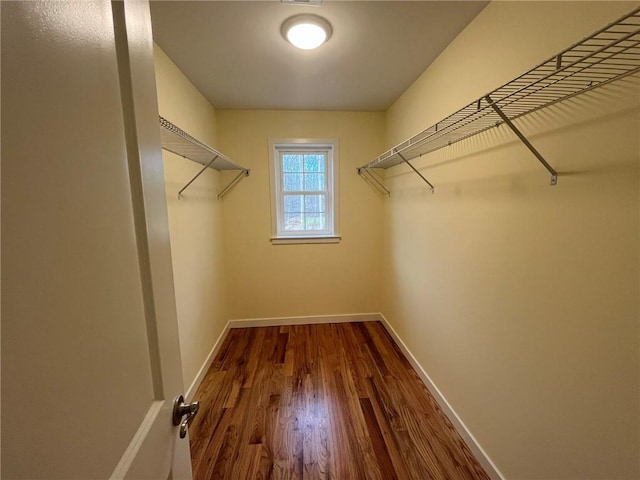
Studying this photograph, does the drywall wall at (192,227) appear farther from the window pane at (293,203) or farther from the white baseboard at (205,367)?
the window pane at (293,203)

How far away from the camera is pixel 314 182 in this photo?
3012 mm

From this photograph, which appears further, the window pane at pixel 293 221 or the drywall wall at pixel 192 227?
the window pane at pixel 293 221

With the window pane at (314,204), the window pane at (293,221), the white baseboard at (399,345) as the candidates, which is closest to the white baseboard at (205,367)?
the white baseboard at (399,345)

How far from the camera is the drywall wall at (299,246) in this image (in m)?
2.74

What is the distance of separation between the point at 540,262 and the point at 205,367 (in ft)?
7.74

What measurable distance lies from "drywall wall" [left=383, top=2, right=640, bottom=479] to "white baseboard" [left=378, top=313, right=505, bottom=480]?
38 millimetres

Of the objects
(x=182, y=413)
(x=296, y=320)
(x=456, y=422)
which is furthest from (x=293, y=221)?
(x=182, y=413)

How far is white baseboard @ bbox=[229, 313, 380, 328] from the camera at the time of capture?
3.00 m

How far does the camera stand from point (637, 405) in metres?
0.77

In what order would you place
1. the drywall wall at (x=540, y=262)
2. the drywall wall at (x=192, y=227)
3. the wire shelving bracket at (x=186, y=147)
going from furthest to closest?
the drywall wall at (x=192, y=227)
the wire shelving bracket at (x=186, y=147)
the drywall wall at (x=540, y=262)

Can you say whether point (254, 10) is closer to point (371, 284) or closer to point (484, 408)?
point (484, 408)

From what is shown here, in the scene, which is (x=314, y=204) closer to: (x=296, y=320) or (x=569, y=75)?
(x=296, y=320)

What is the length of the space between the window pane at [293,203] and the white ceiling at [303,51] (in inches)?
39.3

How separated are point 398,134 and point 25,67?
8.23 ft
